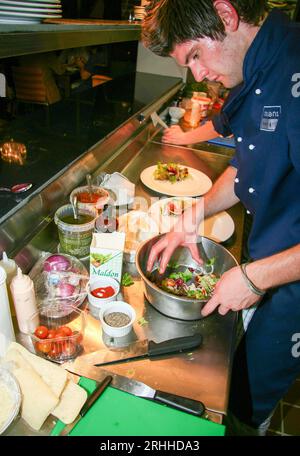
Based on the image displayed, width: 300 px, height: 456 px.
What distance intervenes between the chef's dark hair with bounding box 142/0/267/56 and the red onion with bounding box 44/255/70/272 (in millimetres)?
716

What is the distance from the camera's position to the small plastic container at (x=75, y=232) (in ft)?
3.46

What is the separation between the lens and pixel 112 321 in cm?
90

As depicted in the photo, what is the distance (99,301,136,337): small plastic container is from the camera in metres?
0.87

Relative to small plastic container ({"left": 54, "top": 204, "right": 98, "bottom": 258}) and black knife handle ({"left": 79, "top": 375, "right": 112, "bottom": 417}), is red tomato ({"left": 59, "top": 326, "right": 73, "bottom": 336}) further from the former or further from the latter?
small plastic container ({"left": 54, "top": 204, "right": 98, "bottom": 258})

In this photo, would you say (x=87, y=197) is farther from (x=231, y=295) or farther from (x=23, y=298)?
(x=231, y=295)

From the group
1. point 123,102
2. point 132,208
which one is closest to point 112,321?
point 132,208

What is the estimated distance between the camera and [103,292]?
97 centimetres

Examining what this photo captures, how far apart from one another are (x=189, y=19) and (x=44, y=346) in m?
0.92

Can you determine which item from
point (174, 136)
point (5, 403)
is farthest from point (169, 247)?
point (174, 136)

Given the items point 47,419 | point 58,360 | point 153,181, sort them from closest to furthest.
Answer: point 47,419 < point 58,360 < point 153,181

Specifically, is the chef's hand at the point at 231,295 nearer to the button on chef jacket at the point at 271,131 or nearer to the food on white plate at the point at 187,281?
the food on white plate at the point at 187,281

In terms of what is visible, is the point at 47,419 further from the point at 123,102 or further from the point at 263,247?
the point at 123,102

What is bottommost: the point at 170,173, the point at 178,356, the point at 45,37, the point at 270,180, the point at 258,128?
the point at 178,356

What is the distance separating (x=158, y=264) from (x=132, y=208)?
15.8 inches
